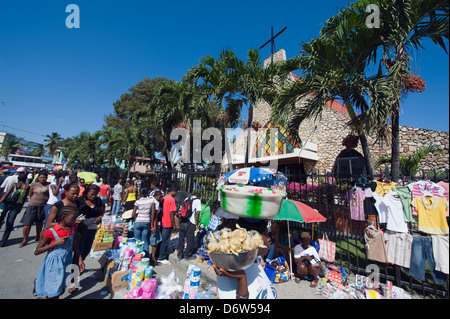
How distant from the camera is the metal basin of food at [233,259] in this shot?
6.70 ft

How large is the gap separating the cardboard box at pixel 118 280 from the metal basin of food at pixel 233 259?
2.47 m

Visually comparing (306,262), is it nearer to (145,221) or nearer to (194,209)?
(194,209)

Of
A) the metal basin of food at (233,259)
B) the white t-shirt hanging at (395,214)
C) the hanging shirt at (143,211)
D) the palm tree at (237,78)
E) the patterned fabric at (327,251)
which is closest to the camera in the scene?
the metal basin of food at (233,259)

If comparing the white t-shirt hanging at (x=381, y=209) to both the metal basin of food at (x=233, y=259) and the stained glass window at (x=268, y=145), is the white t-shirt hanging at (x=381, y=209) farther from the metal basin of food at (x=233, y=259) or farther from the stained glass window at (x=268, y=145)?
the stained glass window at (x=268, y=145)

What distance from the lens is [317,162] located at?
46.9 ft

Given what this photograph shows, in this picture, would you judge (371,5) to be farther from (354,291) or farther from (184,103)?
(184,103)

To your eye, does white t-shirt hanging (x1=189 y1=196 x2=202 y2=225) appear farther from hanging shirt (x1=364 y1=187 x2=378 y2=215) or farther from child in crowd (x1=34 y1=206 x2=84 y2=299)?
hanging shirt (x1=364 y1=187 x2=378 y2=215)

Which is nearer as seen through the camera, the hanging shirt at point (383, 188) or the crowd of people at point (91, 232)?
the crowd of people at point (91, 232)

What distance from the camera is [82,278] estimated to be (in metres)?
4.05

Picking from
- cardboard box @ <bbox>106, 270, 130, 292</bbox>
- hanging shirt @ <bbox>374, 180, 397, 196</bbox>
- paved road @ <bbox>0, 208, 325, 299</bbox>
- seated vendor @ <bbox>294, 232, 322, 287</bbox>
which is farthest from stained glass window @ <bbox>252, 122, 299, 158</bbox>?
cardboard box @ <bbox>106, 270, 130, 292</bbox>

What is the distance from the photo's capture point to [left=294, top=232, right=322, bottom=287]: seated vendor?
13.0ft

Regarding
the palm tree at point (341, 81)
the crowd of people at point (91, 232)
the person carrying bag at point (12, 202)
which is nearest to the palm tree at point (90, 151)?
the crowd of people at point (91, 232)

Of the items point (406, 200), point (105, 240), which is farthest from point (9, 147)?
point (406, 200)
